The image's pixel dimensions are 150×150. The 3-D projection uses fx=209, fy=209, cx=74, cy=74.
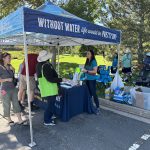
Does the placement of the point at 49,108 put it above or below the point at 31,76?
below

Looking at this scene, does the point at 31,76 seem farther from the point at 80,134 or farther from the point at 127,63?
the point at 127,63

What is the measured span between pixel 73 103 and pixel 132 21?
10528 millimetres

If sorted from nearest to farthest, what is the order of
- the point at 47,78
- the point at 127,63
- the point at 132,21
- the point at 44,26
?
the point at 44,26 → the point at 47,78 → the point at 127,63 → the point at 132,21

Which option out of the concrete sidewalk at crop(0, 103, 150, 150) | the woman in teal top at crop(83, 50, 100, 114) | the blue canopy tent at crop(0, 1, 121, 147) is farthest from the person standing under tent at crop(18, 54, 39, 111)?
the woman in teal top at crop(83, 50, 100, 114)

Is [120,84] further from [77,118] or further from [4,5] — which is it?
[4,5]

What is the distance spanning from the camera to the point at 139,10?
1400 cm

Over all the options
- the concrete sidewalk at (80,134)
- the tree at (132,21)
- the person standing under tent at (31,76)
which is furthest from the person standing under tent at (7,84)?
the tree at (132,21)

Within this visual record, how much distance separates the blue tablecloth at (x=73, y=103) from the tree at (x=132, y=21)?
9365 millimetres

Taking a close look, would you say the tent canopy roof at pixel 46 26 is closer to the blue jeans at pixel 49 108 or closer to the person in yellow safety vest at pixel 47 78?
the person in yellow safety vest at pixel 47 78

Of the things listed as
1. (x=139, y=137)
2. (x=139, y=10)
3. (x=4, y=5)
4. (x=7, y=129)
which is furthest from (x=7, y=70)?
(x=139, y=10)

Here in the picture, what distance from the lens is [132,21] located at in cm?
1406

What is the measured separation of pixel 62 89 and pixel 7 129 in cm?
154

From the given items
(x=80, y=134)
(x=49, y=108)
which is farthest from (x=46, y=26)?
(x=80, y=134)

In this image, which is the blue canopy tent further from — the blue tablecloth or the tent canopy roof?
the blue tablecloth
